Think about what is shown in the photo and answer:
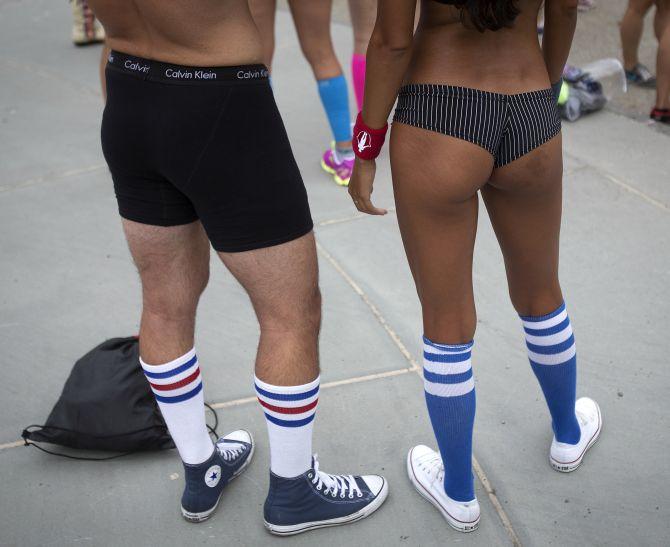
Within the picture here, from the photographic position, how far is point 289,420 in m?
1.92

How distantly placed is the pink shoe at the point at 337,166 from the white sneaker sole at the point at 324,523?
228cm

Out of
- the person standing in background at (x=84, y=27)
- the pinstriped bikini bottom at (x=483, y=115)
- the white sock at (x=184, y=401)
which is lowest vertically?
the person standing in background at (x=84, y=27)

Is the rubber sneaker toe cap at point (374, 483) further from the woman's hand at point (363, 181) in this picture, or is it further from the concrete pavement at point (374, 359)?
the woman's hand at point (363, 181)

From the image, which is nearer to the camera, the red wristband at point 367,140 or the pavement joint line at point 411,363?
the red wristband at point 367,140

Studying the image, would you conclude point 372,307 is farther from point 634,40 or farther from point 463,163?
point 634,40

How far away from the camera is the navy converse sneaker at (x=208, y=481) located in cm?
214

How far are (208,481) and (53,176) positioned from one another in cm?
286

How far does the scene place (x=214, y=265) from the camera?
352 cm

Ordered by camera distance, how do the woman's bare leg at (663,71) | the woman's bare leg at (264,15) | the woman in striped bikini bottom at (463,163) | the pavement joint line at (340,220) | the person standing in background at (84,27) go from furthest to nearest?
the person standing in background at (84,27)
the woman's bare leg at (663,71)
the woman's bare leg at (264,15)
the pavement joint line at (340,220)
the woman in striped bikini bottom at (463,163)

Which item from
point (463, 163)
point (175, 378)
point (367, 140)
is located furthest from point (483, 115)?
point (175, 378)

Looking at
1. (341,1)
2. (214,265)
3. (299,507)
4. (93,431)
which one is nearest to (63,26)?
(341,1)

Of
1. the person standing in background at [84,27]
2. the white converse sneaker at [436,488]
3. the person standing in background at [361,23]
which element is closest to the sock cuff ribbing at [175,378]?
the white converse sneaker at [436,488]

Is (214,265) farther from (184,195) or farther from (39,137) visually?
(39,137)

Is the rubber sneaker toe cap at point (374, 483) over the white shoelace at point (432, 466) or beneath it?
beneath
